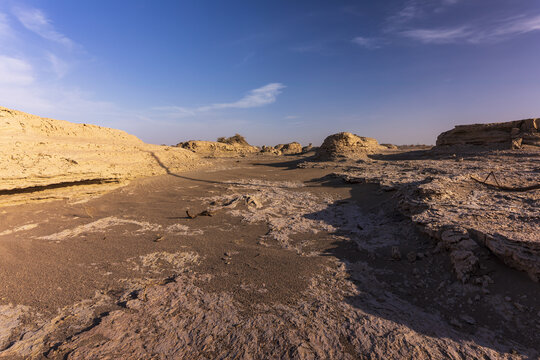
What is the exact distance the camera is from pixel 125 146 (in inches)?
300

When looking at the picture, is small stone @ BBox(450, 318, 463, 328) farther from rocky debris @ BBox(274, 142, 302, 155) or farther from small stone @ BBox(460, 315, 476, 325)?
rocky debris @ BBox(274, 142, 302, 155)

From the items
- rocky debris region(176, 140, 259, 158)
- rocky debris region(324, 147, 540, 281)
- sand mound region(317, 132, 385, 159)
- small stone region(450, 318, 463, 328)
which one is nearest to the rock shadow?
small stone region(450, 318, 463, 328)

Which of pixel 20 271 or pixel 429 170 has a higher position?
pixel 429 170

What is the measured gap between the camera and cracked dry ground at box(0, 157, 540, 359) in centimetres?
158

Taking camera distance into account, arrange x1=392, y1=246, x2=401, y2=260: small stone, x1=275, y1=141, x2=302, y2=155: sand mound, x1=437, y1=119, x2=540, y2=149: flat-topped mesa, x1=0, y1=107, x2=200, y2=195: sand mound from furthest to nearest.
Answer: x1=275, y1=141, x2=302, y2=155: sand mound → x1=437, y1=119, x2=540, y2=149: flat-topped mesa → x1=0, y1=107, x2=200, y2=195: sand mound → x1=392, y1=246, x2=401, y2=260: small stone

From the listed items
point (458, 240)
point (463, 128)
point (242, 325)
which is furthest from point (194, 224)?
point (463, 128)

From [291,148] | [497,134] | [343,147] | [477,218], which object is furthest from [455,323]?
[291,148]

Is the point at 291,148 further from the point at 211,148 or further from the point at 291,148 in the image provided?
the point at 211,148

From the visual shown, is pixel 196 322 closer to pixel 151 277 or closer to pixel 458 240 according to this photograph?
pixel 151 277

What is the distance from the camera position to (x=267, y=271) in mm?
2500

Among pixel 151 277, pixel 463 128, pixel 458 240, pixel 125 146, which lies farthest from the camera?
pixel 463 128

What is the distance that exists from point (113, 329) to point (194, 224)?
228 centimetres

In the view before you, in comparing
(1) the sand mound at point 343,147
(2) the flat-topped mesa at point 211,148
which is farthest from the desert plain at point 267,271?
(2) the flat-topped mesa at point 211,148

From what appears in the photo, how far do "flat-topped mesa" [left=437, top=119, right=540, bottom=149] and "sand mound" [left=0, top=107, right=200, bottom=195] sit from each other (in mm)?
12612
